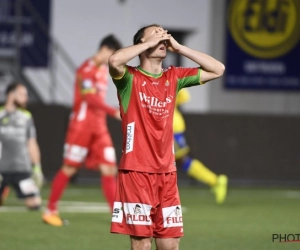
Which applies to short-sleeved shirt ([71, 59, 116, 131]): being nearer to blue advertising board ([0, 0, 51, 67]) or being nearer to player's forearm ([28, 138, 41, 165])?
player's forearm ([28, 138, 41, 165])

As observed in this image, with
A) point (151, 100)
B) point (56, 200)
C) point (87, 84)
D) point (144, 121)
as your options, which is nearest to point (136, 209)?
point (144, 121)

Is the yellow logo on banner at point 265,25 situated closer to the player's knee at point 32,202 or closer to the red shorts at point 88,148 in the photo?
the player's knee at point 32,202

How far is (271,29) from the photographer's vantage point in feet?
80.3

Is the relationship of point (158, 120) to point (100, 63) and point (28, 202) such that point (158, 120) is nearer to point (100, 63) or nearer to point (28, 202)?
point (100, 63)

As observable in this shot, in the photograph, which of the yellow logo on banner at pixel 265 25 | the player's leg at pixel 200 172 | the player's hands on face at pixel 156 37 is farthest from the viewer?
the yellow logo on banner at pixel 265 25

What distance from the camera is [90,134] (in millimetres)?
12758

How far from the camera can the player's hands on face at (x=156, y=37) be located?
24.2ft

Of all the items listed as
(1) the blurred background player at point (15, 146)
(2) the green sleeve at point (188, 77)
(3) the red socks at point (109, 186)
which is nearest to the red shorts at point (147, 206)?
(2) the green sleeve at point (188, 77)

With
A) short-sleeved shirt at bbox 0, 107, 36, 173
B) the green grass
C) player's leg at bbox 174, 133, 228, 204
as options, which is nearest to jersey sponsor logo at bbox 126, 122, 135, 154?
the green grass

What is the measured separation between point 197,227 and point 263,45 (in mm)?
12824

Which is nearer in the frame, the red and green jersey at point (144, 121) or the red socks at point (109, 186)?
the red and green jersey at point (144, 121)

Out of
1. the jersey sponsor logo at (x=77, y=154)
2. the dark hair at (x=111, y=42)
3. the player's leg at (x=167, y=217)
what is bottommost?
the jersey sponsor logo at (x=77, y=154)

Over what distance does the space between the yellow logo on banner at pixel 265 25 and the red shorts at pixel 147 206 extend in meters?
16.8

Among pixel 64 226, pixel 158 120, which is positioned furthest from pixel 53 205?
pixel 158 120
